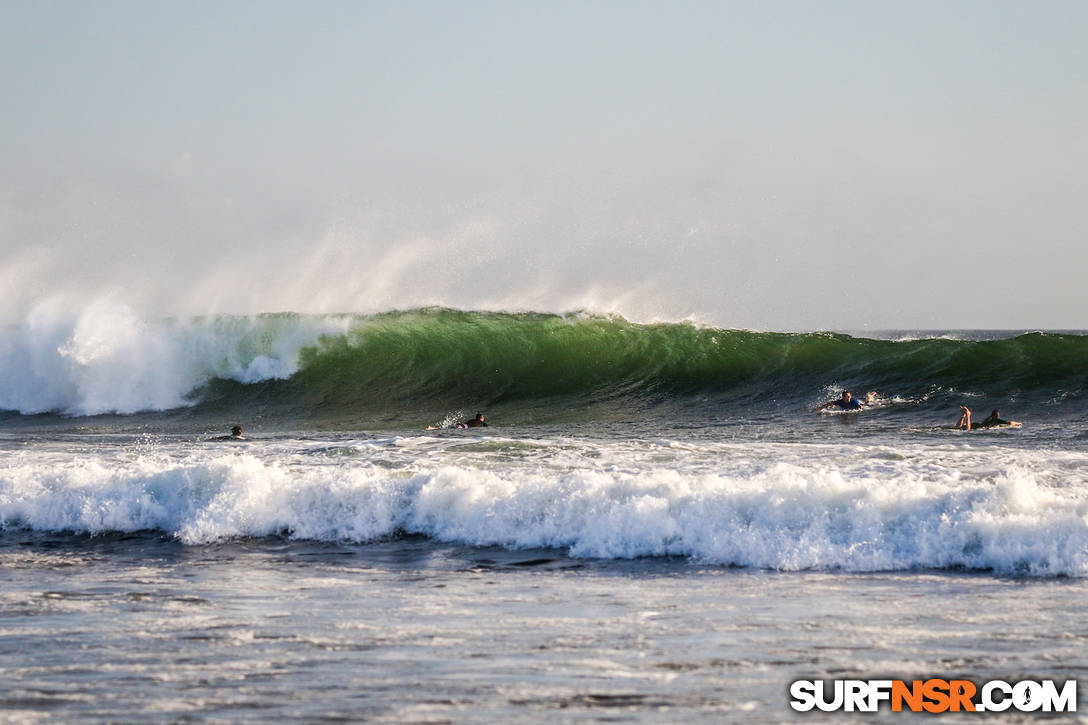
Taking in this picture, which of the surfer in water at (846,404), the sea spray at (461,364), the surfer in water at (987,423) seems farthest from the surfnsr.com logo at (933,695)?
the sea spray at (461,364)

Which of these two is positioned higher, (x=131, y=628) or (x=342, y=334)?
(x=342, y=334)

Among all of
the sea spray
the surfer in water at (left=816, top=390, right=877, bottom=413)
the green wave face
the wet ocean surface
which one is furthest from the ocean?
the sea spray

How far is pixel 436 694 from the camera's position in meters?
4.62

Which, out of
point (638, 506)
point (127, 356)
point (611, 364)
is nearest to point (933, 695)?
point (638, 506)

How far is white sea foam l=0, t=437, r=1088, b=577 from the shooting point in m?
7.82

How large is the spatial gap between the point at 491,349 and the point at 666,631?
1867 centimetres

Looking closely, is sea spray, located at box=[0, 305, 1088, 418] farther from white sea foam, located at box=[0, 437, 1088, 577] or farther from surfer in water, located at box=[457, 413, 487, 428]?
white sea foam, located at box=[0, 437, 1088, 577]

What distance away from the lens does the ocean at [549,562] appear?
189 inches

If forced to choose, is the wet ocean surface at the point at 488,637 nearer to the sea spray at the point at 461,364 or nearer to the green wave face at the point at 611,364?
the sea spray at the point at 461,364

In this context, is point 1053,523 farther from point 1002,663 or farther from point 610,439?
point 610,439

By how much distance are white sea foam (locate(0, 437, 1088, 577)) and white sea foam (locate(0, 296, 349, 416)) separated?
12483 millimetres

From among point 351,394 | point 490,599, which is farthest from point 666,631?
point 351,394

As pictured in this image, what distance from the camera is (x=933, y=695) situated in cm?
459

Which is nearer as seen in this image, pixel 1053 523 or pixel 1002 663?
pixel 1002 663
